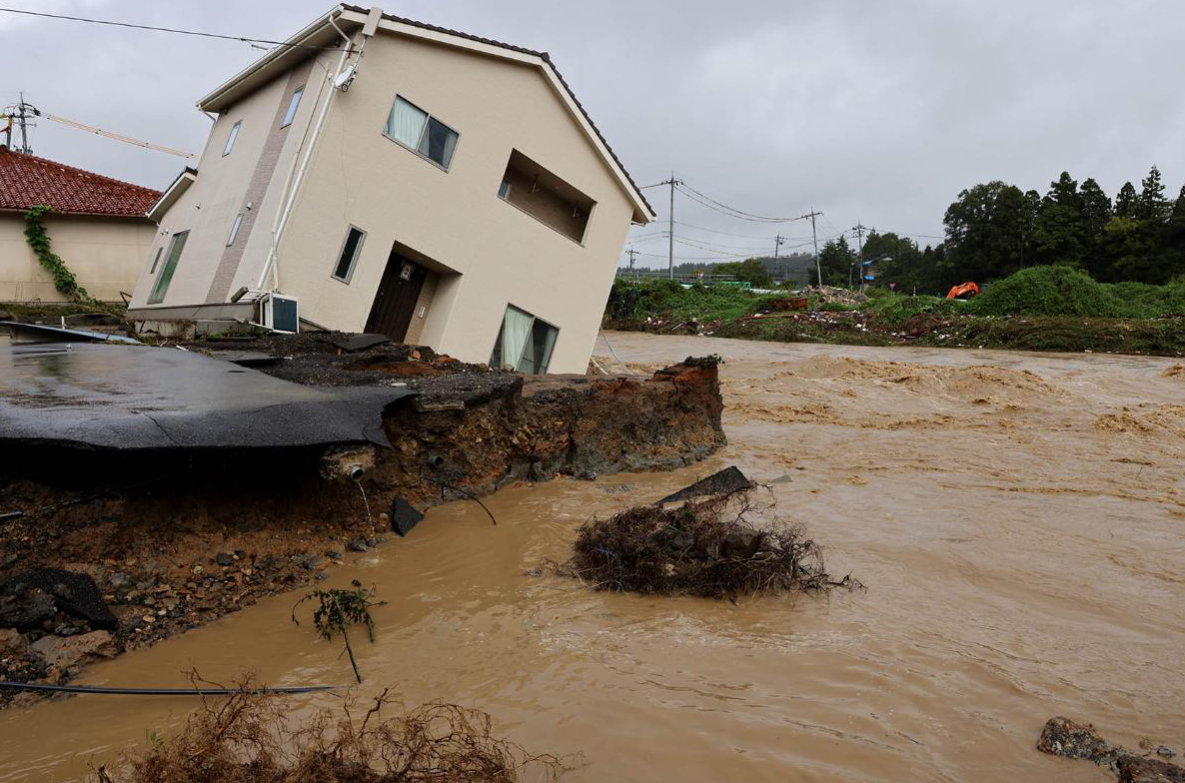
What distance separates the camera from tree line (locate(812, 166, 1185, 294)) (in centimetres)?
4525

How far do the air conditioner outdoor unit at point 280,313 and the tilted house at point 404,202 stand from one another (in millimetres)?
30

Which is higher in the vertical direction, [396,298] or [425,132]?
[425,132]

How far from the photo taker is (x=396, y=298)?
1457 cm

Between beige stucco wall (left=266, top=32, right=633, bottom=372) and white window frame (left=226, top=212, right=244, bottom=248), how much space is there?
2135 millimetres

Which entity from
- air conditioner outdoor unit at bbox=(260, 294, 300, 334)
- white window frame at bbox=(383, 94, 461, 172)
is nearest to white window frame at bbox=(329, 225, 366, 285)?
air conditioner outdoor unit at bbox=(260, 294, 300, 334)

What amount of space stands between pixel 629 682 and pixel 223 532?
2993mm

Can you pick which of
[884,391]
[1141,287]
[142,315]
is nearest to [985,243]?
[1141,287]

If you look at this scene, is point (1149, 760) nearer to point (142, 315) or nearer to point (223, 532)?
point (223, 532)

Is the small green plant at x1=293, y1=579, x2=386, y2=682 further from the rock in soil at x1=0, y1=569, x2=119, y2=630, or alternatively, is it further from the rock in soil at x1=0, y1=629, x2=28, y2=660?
the rock in soil at x1=0, y1=629, x2=28, y2=660

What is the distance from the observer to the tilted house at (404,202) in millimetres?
12641

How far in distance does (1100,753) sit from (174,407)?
5848 mm

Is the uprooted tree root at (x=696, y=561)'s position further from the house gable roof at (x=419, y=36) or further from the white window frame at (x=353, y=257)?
the house gable roof at (x=419, y=36)

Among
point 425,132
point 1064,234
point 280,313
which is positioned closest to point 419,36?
point 425,132

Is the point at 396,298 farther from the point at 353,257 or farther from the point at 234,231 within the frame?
the point at 234,231
